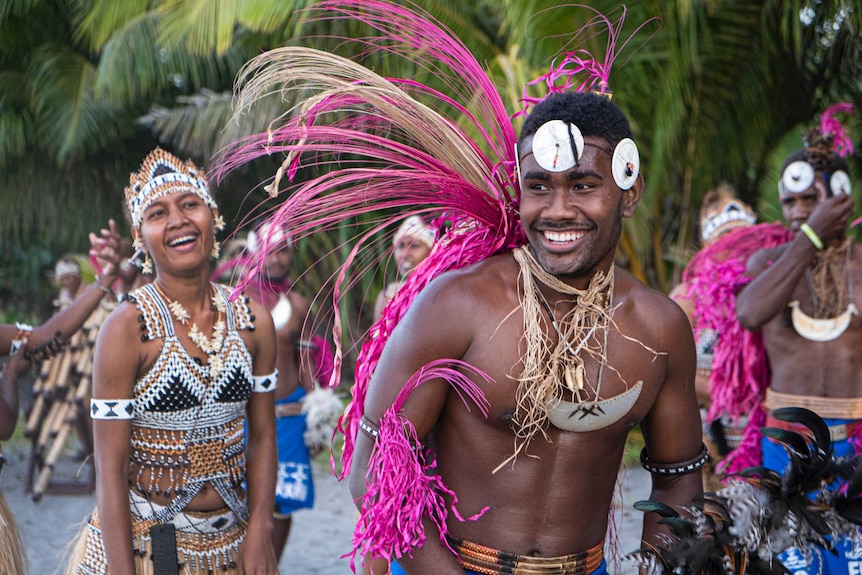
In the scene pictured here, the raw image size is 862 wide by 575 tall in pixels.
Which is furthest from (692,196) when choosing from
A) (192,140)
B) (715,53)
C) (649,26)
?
(192,140)

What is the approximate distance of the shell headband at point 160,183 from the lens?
3385mm

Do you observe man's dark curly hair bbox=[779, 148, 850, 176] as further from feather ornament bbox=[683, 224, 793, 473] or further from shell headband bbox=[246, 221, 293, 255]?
shell headband bbox=[246, 221, 293, 255]

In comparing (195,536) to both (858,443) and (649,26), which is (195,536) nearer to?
Result: (858,443)

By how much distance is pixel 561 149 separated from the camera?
234 centimetres

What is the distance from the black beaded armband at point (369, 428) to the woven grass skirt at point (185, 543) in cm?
118

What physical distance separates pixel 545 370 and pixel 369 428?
1.55 ft

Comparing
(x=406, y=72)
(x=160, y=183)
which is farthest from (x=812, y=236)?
(x=406, y=72)

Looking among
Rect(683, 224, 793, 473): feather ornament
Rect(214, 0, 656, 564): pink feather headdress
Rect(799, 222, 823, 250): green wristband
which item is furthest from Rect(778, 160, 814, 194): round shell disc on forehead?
Rect(214, 0, 656, 564): pink feather headdress

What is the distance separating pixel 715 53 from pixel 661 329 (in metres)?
6.00

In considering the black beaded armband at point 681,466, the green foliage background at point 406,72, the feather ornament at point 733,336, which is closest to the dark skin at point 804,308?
the feather ornament at point 733,336

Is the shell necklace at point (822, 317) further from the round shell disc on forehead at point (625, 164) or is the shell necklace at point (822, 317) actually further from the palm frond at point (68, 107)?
the palm frond at point (68, 107)

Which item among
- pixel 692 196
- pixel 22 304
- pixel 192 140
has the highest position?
pixel 192 140

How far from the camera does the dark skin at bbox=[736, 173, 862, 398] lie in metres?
4.31

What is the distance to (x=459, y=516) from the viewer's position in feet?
7.81
